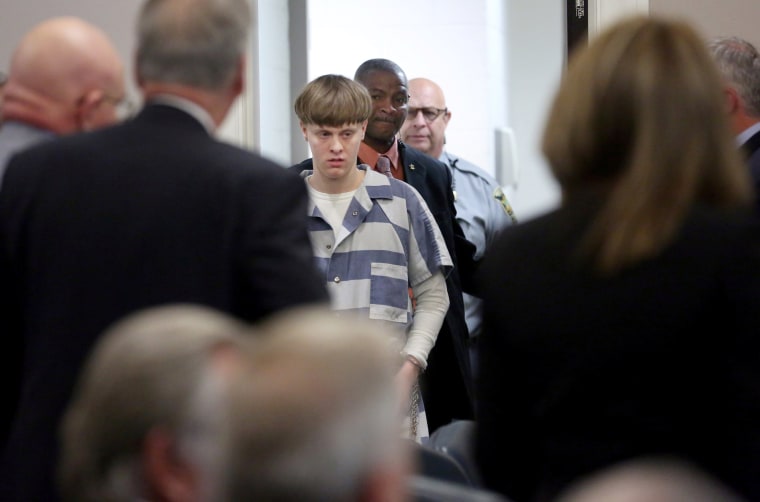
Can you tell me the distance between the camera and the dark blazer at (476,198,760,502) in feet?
4.89

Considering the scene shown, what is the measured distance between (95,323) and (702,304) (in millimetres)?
837

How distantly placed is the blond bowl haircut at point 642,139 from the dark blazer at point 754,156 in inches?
43.2

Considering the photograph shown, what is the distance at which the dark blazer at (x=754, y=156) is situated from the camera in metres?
2.71

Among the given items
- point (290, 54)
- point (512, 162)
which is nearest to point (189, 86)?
point (290, 54)

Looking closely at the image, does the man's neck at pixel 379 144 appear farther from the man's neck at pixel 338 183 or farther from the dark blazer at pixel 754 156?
the dark blazer at pixel 754 156

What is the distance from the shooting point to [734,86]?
2.99m

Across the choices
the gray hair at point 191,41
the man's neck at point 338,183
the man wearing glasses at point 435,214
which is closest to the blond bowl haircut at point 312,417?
the gray hair at point 191,41

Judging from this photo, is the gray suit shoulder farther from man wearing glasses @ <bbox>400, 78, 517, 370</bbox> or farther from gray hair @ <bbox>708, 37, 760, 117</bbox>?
gray hair @ <bbox>708, 37, 760, 117</bbox>

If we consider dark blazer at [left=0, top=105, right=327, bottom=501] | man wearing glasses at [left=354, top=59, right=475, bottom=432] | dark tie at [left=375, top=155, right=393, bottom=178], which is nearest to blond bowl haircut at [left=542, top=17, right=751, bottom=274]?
dark blazer at [left=0, top=105, right=327, bottom=501]

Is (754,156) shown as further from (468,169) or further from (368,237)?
(468,169)

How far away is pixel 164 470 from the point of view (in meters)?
1.13

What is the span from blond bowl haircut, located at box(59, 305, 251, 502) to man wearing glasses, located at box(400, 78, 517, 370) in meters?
2.94

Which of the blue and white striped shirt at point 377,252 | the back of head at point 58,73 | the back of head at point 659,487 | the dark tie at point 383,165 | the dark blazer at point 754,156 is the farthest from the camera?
the dark tie at point 383,165

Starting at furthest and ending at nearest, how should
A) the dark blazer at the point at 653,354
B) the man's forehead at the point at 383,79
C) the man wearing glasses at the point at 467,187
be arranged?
the man wearing glasses at the point at 467,187, the man's forehead at the point at 383,79, the dark blazer at the point at 653,354
